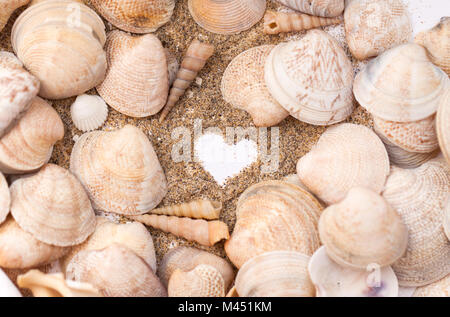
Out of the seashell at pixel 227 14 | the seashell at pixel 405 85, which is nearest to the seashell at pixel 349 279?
the seashell at pixel 405 85

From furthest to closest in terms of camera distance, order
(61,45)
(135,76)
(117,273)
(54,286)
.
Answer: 1. (135,76)
2. (61,45)
3. (117,273)
4. (54,286)

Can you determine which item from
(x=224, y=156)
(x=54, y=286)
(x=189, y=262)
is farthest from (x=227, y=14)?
(x=54, y=286)

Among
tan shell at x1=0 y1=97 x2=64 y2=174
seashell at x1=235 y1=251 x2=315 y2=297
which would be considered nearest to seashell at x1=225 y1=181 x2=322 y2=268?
seashell at x1=235 y1=251 x2=315 y2=297

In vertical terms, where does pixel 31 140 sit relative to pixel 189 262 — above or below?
above

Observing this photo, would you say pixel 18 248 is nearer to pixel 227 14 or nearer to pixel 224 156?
pixel 224 156

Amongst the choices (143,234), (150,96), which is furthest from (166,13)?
(143,234)
